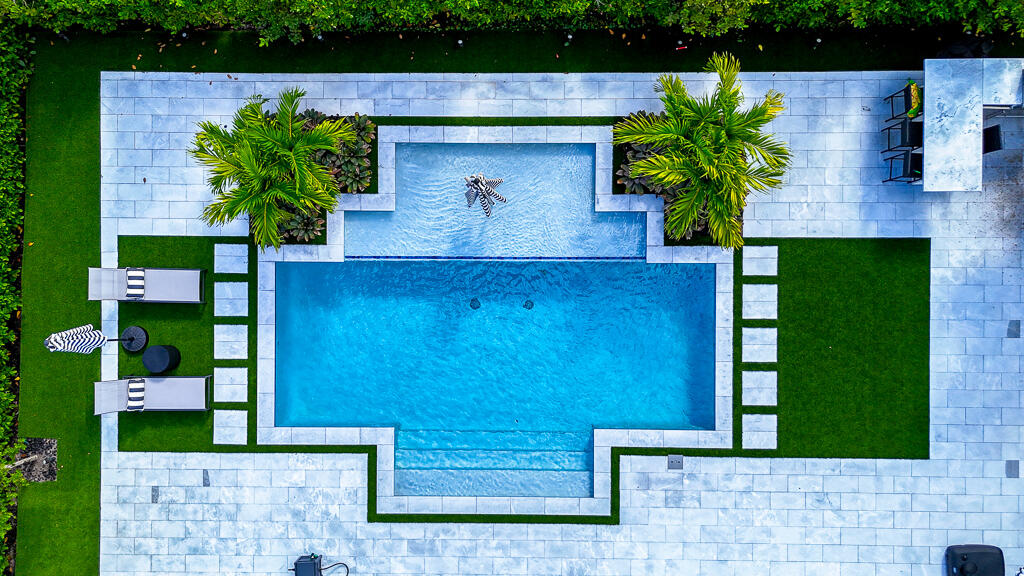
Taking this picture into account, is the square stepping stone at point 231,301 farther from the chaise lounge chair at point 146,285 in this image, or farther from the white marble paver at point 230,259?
the chaise lounge chair at point 146,285

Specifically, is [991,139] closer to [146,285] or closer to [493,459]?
[493,459]

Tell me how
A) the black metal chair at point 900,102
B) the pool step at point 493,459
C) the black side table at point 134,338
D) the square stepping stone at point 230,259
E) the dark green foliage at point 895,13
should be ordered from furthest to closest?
the pool step at point 493,459 → the square stepping stone at point 230,259 → the black side table at point 134,338 → the black metal chair at point 900,102 → the dark green foliage at point 895,13

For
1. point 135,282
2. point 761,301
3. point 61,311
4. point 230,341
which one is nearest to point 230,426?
point 230,341

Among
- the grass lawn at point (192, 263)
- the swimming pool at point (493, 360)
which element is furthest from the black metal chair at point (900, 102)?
the swimming pool at point (493, 360)

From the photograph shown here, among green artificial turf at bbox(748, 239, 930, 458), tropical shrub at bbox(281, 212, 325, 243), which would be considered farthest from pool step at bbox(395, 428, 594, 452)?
tropical shrub at bbox(281, 212, 325, 243)

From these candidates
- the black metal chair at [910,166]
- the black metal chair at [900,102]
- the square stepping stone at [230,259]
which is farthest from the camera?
the square stepping stone at [230,259]

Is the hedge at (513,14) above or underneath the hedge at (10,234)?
above

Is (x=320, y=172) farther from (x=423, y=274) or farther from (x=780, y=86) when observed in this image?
(x=780, y=86)

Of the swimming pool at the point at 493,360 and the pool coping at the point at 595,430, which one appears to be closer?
the pool coping at the point at 595,430
